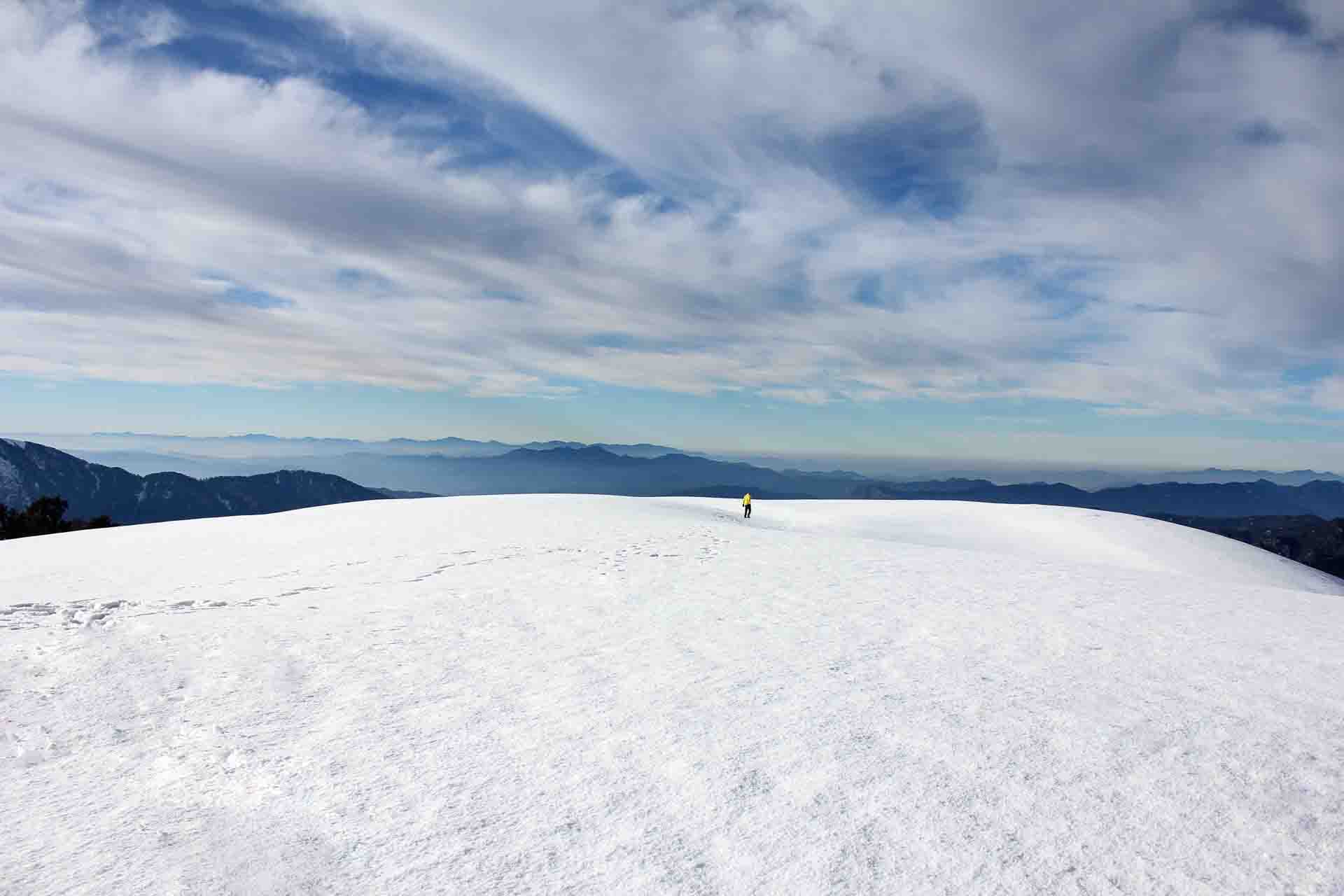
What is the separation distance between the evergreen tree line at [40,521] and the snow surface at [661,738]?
2415 inches

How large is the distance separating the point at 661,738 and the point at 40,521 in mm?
81525

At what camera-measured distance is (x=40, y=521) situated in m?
62.5

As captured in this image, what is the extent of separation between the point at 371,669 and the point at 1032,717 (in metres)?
8.24

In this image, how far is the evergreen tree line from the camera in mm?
59031

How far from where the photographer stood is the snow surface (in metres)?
4.78

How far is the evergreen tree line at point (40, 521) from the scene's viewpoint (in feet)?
194

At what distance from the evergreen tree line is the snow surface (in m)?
61.3

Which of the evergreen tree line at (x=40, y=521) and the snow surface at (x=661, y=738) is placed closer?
the snow surface at (x=661, y=738)

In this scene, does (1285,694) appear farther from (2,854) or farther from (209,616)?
(209,616)

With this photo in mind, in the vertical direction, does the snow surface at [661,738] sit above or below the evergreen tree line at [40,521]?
above

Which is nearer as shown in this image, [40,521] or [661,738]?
[661,738]

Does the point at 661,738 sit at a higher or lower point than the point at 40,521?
higher

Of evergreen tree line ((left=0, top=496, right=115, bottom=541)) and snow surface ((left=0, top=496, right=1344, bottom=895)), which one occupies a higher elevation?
snow surface ((left=0, top=496, right=1344, bottom=895))

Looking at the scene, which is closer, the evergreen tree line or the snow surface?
the snow surface
